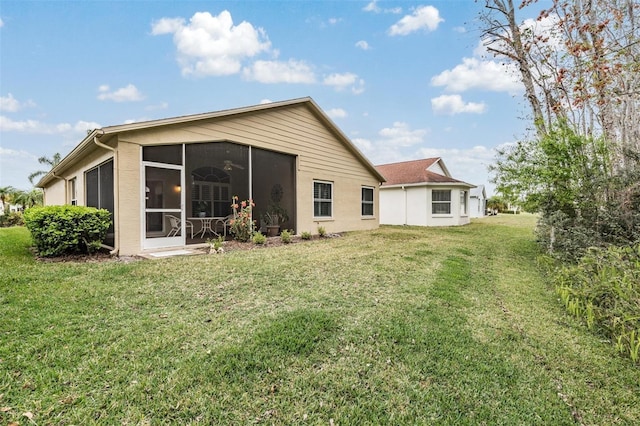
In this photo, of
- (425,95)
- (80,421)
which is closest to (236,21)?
(425,95)

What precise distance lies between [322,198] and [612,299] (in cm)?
926

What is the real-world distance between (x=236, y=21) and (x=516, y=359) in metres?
14.0

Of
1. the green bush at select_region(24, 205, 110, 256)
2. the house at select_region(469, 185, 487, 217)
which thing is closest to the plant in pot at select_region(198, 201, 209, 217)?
the green bush at select_region(24, 205, 110, 256)

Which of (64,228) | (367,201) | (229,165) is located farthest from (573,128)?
(64,228)

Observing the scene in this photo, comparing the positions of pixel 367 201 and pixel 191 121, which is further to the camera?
pixel 367 201

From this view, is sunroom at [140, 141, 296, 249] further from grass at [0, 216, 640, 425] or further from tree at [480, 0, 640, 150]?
tree at [480, 0, 640, 150]

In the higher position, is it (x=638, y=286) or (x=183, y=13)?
(x=183, y=13)

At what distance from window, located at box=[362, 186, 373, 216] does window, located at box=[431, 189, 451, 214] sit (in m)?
5.64

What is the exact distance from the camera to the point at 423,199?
60.7 ft

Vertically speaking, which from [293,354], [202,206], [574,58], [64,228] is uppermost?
[574,58]

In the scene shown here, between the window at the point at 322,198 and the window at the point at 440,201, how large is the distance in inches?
349

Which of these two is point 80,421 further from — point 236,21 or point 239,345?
point 236,21

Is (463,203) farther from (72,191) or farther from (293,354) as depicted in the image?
(72,191)

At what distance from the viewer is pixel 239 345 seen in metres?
2.89
